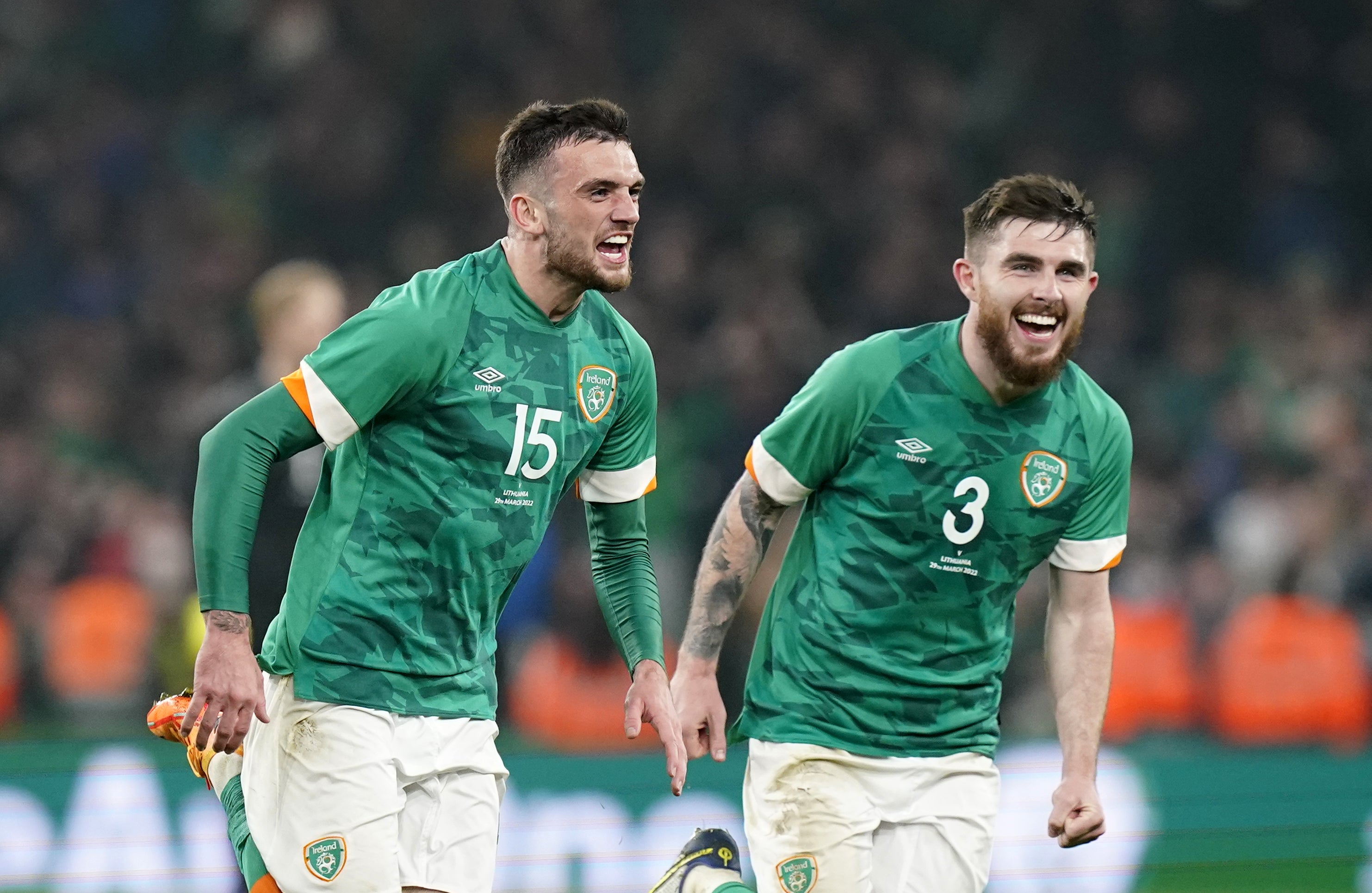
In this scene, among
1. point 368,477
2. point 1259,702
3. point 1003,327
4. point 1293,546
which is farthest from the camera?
point 1293,546

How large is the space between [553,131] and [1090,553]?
5.34 ft

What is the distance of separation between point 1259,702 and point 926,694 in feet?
16.3

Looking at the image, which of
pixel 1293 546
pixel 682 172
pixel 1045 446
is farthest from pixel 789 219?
pixel 1045 446

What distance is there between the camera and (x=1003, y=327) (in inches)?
168

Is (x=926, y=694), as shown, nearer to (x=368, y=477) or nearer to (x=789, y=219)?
(x=368, y=477)

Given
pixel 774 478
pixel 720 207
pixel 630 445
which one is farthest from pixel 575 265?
pixel 720 207

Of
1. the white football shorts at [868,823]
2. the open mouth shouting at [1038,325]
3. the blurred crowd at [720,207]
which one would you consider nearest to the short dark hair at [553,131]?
the open mouth shouting at [1038,325]

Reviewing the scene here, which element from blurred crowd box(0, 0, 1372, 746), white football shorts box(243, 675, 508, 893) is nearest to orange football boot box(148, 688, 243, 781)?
white football shorts box(243, 675, 508, 893)

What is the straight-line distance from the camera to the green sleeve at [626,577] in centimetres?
439

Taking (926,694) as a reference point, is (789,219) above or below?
above

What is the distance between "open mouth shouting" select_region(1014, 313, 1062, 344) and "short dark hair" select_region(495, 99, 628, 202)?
988 millimetres

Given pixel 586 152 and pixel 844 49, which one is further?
pixel 844 49

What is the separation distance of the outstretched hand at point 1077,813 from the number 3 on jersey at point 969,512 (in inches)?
24.1

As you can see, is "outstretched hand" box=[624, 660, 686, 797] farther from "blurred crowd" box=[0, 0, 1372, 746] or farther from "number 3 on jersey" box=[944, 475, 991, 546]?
"blurred crowd" box=[0, 0, 1372, 746]
